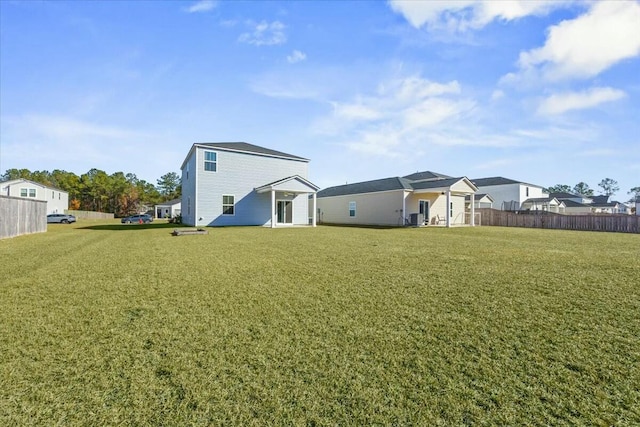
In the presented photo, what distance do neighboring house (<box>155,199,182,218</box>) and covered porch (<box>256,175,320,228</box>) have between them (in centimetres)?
3380

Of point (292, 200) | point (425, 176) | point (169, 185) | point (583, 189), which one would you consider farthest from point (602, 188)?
point (169, 185)

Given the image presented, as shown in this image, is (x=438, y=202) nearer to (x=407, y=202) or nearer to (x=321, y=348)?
(x=407, y=202)

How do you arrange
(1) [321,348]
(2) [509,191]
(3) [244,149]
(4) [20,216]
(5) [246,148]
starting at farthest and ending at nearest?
1. (2) [509,191]
2. (5) [246,148]
3. (3) [244,149]
4. (4) [20,216]
5. (1) [321,348]

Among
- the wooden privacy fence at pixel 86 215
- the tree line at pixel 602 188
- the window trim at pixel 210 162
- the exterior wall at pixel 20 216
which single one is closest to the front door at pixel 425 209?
the window trim at pixel 210 162

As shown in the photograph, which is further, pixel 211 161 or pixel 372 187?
pixel 372 187

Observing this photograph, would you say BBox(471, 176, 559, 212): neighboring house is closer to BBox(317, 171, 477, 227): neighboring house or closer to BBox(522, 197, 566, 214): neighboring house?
BBox(522, 197, 566, 214): neighboring house

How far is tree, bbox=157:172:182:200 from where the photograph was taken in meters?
72.4

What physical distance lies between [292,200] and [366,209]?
7.56m

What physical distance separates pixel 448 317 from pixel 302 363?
81.3 inches

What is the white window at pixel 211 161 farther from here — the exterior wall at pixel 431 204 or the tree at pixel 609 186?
the tree at pixel 609 186

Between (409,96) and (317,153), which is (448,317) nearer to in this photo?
(409,96)

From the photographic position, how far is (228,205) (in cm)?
2012

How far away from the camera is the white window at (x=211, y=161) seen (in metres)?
19.3

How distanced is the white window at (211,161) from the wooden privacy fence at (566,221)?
2321 centimetres
